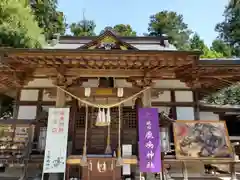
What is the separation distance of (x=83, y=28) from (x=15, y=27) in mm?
21687

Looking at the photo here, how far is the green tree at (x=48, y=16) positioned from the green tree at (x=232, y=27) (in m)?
22.1

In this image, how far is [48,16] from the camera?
22.9 meters

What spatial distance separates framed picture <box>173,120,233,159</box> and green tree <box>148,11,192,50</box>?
27.9m

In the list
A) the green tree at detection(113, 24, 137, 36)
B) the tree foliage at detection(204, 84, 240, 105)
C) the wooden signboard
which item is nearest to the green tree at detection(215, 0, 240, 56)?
the tree foliage at detection(204, 84, 240, 105)

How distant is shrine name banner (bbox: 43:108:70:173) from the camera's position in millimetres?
4871

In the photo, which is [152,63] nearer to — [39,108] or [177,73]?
[177,73]

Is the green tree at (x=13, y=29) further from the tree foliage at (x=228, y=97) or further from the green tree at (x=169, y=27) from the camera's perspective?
the green tree at (x=169, y=27)

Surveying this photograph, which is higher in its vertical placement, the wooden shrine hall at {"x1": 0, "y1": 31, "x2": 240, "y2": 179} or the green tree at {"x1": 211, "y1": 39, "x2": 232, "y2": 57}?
the green tree at {"x1": 211, "y1": 39, "x2": 232, "y2": 57}

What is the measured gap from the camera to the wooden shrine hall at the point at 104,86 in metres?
4.92

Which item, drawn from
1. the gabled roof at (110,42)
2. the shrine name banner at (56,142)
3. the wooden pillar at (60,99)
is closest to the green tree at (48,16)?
the gabled roof at (110,42)

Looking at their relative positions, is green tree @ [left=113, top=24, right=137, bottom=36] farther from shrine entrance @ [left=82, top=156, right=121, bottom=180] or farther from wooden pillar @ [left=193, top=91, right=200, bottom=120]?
shrine entrance @ [left=82, top=156, right=121, bottom=180]

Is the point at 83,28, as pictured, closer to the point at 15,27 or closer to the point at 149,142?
the point at 15,27

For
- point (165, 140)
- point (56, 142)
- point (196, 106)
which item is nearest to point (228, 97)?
point (196, 106)

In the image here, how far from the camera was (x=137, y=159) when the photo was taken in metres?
5.21
